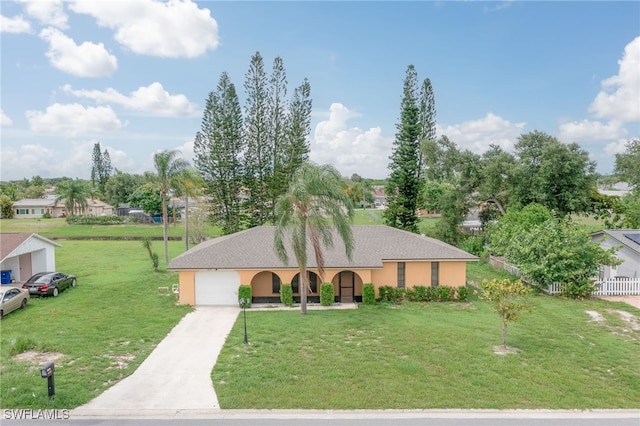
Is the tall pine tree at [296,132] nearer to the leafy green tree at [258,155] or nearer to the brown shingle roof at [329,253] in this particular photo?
the leafy green tree at [258,155]

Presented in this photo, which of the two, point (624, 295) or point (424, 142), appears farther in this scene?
point (424, 142)

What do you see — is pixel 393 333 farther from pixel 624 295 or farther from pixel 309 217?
pixel 624 295

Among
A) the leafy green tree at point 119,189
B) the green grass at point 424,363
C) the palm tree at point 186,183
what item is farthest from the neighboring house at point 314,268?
the leafy green tree at point 119,189

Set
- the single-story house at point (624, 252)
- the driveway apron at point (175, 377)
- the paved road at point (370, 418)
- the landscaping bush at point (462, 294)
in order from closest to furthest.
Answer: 1. the paved road at point (370, 418)
2. the driveway apron at point (175, 377)
3. the landscaping bush at point (462, 294)
4. the single-story house at point (624, 252)

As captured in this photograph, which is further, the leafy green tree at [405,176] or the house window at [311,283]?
the leafy green tree at [405,176]

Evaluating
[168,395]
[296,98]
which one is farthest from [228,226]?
[168,395]
